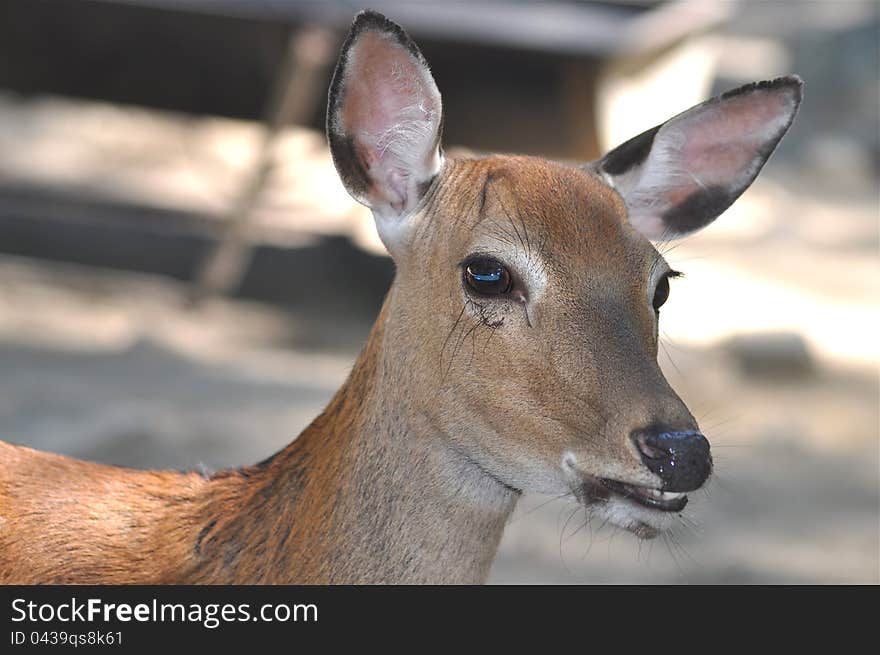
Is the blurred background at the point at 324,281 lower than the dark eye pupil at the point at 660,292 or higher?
higher

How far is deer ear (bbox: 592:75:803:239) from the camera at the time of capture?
3438 mm

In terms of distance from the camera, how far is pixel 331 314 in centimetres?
989

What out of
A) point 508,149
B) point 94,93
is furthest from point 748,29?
point 94,93

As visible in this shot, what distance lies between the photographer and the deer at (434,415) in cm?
281

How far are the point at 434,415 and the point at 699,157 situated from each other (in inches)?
44.9

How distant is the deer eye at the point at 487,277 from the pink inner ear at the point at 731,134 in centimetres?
80

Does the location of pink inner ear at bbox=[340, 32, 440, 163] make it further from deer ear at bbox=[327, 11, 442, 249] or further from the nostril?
the nostril

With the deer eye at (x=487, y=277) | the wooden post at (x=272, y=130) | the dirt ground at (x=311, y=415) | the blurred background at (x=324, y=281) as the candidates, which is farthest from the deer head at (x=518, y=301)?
the wooden post at (x=272, y=130)

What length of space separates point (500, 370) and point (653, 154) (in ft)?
2.92

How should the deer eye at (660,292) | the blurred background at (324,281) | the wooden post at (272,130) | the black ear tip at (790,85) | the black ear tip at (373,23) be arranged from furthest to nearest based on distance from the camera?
the wooden post at (272,130), the blurred background at (324,281), the black ear tip at (790,85), the deer eye at (660,292), the black ear tip at (373,23)

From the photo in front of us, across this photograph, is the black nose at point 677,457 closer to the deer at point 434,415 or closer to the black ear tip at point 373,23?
the deer at point 434,415

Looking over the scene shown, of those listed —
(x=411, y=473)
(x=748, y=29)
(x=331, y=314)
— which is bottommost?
(x=411, y=473)

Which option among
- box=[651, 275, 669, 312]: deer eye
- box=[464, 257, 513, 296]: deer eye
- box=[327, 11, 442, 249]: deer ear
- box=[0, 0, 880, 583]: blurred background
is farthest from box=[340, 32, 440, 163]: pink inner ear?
box=[0, 0, 880, 583]: blurred background
